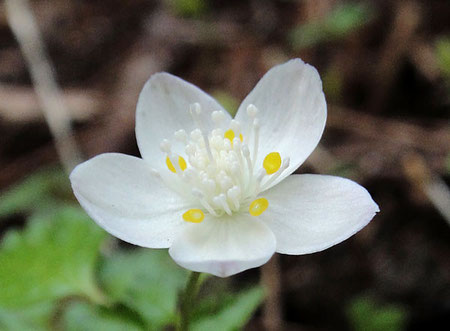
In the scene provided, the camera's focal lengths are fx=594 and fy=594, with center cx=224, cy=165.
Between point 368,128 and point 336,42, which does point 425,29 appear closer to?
point 336,42

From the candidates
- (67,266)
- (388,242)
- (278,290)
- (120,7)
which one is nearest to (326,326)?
(278,290)

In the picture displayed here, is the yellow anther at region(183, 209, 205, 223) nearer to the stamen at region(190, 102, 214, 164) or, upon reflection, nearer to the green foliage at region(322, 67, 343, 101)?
the stamen at region(190, 102, 214, 164)

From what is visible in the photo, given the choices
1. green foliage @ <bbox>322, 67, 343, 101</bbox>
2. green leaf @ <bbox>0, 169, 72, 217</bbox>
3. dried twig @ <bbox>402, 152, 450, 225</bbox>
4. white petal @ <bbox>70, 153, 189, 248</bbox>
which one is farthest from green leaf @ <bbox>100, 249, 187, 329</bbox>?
green foliage @ <bbox>322, 67, 343, 101</bbox>

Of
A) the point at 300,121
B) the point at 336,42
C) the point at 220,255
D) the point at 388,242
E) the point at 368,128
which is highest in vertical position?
the point at 300,121

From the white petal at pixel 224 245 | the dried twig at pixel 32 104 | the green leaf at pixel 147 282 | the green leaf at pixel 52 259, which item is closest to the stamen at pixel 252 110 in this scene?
the white petal at pixel 224 245

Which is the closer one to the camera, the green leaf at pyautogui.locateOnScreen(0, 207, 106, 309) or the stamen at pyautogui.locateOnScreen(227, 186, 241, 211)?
the stamen at pyautogui.locateOnScreen(227, 186, 241, 211)
